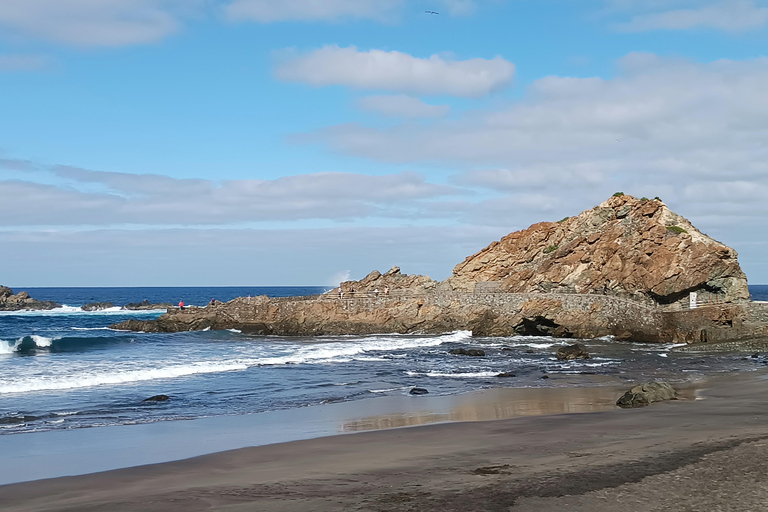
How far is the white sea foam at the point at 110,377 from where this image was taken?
21938mm

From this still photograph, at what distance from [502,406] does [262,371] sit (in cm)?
1227

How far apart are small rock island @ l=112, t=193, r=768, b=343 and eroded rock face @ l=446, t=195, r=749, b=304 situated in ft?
0.24

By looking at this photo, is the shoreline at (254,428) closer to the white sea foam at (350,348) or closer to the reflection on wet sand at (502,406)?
the reflection on wet sand at (502,406)

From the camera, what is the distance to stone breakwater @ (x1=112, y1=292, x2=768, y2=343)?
121 ft

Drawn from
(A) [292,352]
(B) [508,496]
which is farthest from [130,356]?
(B) [508,496]

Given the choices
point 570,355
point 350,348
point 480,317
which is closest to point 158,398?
point 350,348

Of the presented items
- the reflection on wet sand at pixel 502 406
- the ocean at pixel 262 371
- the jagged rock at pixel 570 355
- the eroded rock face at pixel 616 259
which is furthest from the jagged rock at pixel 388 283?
the reflection on wet sand at pixel 502 406

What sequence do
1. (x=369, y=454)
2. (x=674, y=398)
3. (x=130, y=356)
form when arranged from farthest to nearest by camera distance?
(x=130, y=356) → (x=674, y=398) → (x=369, y=454)

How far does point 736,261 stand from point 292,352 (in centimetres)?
2702

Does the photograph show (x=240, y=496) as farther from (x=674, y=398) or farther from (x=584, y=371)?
(x=584, y=371)

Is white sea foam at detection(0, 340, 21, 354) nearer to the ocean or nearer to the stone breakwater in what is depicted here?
the ocean

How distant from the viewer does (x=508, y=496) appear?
8.05 m

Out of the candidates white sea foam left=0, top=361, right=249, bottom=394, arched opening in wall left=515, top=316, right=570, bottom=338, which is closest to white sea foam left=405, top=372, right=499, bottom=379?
white sea foam left=0, top=361, right=249, bottom=394

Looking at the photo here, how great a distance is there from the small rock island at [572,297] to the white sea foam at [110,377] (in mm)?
19097
